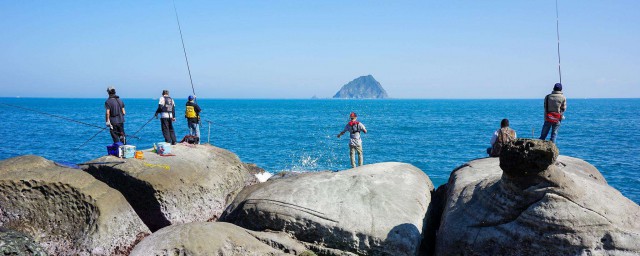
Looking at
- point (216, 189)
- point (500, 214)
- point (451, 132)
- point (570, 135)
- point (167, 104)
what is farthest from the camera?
point (451, 132)

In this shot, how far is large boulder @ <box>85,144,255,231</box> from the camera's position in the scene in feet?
40.8

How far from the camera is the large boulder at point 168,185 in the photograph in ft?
40.8

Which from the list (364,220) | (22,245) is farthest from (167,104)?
(364,220)

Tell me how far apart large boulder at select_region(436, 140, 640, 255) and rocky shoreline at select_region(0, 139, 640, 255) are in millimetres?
19

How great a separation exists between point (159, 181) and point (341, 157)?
2313 centimetres

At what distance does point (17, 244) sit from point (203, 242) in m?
3.96

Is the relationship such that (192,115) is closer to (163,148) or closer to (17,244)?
(163,148)

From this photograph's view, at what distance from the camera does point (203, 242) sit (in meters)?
8.97

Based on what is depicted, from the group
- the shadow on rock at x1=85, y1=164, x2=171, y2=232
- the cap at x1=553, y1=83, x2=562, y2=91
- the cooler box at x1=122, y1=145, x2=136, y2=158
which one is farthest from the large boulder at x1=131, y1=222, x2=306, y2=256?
the cap at x1=553, y1=83, x2=562, y2=91

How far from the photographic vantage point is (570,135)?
51.0m

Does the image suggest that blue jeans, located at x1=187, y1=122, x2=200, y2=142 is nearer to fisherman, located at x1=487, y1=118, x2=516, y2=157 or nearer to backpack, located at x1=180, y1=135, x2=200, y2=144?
backpack, located at x1=180, y1=135, x2=200, y2=144

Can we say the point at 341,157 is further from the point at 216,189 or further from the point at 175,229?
the point at 175,229

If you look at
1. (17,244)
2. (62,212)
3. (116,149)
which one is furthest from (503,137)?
(17,244)

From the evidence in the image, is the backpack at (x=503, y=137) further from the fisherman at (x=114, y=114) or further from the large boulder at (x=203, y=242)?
the fisherman at (x=114, y=114)
